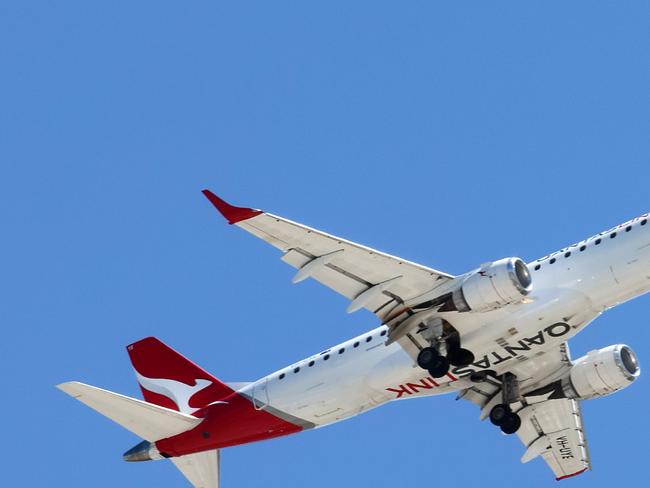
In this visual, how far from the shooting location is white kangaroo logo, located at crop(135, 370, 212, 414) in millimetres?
46375

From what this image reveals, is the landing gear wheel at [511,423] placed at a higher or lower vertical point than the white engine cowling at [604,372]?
lower

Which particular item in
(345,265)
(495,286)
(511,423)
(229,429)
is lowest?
(511,423)

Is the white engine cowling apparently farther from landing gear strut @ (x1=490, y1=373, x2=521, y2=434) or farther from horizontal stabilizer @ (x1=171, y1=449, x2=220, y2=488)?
horizontal stabilizer @ (x1=171, y1=449, x2=220, y2=488)

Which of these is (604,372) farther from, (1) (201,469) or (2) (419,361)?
(1) (201,469)

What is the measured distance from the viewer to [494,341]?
1614 inches

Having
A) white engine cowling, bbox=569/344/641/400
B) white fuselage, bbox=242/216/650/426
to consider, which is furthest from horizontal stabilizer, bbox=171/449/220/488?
white engine cowling, bbox=569/344/641/400

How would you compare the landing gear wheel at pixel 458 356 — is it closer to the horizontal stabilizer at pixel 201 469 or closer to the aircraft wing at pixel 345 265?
the aircraft wing at pixel 345 265

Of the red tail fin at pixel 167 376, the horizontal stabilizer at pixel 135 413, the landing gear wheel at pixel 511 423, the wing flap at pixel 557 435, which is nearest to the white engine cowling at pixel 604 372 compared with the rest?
the wing flap at pixel 557 435

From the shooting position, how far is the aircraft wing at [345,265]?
1453 inches

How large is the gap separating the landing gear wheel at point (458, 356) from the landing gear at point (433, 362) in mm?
242

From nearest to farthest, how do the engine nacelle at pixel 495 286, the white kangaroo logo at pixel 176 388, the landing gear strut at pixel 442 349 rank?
the engine nacelle at pixel 495 286
the landing gear strut at pixel 442 349
the white kangaroo logo at pixel 176 388

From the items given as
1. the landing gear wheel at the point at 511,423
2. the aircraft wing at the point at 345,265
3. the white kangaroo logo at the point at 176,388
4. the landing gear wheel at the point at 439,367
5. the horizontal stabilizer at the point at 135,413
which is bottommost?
the landing gear wheel at the point at 511,423

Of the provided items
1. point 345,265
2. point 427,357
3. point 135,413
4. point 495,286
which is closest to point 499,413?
point 427,357

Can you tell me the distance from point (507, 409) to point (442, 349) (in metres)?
5.23
